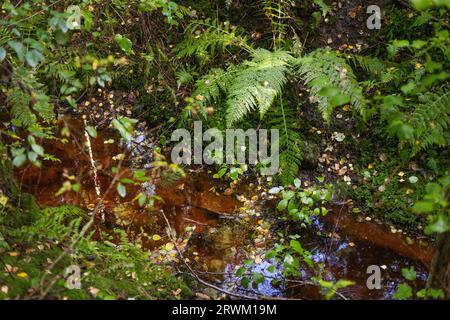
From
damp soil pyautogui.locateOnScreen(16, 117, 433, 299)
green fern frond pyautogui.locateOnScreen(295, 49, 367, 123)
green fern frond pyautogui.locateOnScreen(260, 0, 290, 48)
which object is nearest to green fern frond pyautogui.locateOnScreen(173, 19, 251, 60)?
green fern frond pyautogui.locateOnScreen(260, 0, 290, 48)

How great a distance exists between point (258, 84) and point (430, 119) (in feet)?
5.17

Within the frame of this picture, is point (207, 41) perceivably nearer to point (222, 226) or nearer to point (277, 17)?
point (277, 17)

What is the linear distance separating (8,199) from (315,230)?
249 cm

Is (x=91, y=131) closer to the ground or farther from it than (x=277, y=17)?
closer to the ground

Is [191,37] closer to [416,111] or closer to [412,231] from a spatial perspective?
[416,111]

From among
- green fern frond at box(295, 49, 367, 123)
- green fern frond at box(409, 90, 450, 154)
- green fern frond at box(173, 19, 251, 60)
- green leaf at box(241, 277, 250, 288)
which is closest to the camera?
green leaf at box(241, 277, 250, 288)

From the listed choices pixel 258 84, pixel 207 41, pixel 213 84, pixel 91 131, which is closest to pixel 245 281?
pixel 91 131

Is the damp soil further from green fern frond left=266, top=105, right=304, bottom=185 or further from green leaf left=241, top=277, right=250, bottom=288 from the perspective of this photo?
green fern frond left=266, top=105, right=304, bottom=185

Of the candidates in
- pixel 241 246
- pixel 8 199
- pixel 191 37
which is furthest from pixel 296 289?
pixel 191 37

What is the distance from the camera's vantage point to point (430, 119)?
11.9 feet

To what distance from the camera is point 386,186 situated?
3887 mm

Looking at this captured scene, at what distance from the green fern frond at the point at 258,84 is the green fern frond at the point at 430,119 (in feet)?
4.14

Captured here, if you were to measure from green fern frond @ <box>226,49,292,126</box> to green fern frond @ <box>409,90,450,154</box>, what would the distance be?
126 centimetres

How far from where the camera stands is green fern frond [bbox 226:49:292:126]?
387 cm
